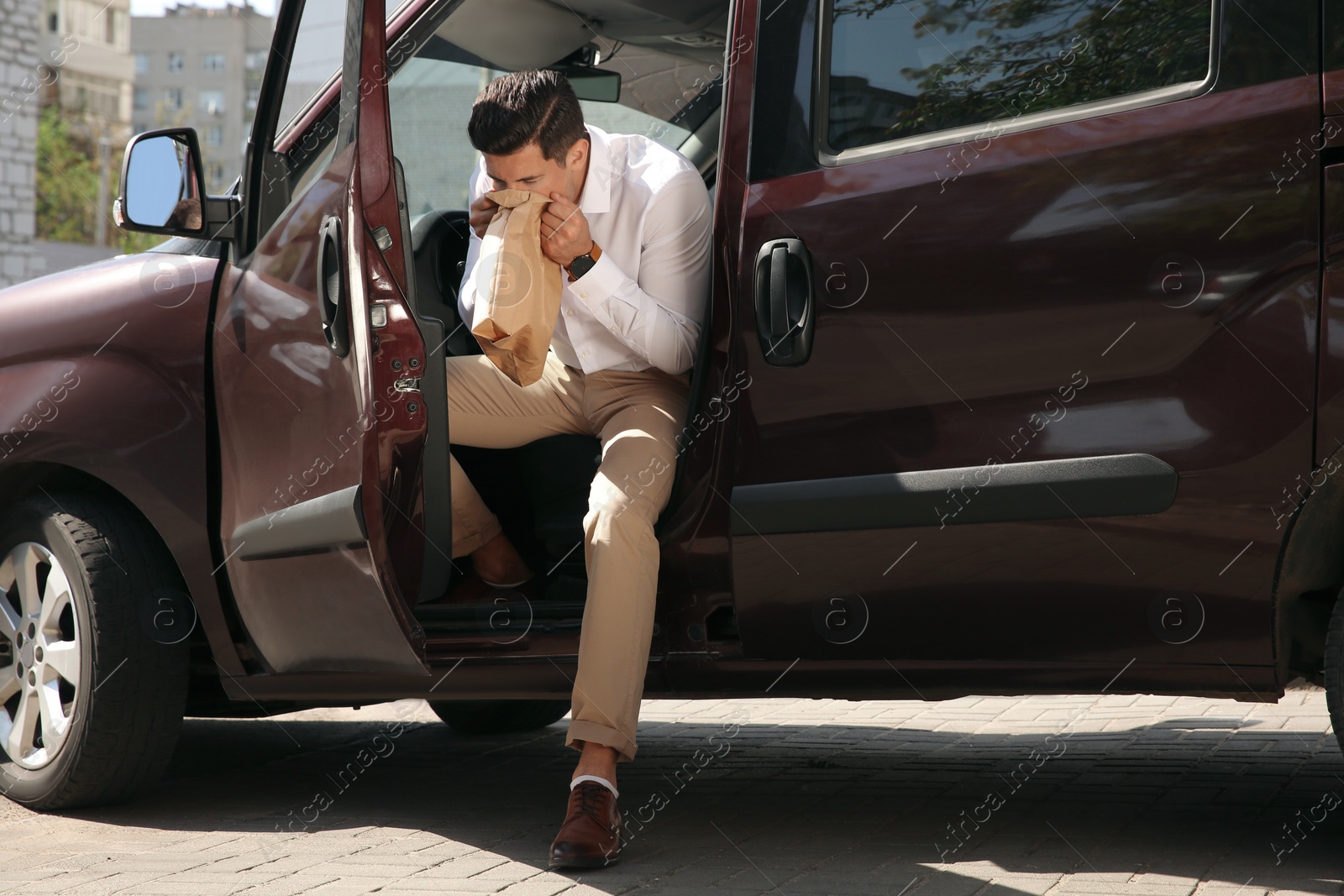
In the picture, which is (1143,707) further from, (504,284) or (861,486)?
(504,284)

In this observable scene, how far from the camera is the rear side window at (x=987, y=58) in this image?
2652mm

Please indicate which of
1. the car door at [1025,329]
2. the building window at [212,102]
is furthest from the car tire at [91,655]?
the building window at [212,102]

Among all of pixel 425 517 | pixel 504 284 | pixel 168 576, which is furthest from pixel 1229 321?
pixel 168 576

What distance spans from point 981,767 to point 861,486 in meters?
1.46

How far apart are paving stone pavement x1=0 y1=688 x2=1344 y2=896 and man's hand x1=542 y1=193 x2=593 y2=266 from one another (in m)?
1.33

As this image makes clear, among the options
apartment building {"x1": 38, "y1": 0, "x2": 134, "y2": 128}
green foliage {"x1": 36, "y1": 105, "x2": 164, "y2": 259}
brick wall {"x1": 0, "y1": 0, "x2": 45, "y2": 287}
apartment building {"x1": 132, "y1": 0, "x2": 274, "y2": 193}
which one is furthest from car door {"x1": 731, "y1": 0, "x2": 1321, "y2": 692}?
apartment building {"x1": 132, "y1": 0, "x2": 274, "y2": 193}

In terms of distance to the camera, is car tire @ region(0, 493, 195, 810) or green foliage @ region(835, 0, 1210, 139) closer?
green foliage @ region(835, 0, 1210, 139)

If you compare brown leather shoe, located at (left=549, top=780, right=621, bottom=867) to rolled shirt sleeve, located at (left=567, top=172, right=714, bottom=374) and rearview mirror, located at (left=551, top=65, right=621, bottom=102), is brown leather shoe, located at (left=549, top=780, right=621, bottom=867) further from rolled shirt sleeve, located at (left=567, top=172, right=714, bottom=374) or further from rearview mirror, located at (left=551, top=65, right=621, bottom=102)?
rearview mirror, located at (left=551, top=65, right=621, bottom=102)

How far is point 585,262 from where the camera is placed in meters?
3.19

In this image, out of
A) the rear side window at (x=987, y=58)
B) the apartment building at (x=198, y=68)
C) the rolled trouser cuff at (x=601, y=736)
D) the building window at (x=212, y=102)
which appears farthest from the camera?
the building window at (x=212, y=102)

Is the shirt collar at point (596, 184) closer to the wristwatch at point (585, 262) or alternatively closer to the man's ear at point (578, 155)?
the man's ear at point (578, 155)

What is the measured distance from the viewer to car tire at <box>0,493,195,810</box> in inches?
136

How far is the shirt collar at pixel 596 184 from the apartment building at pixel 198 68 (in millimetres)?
86604

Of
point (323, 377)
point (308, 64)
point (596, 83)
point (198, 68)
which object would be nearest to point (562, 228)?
point (323, 377)
